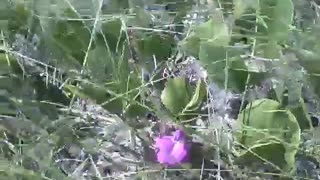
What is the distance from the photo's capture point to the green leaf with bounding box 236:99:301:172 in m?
0.78

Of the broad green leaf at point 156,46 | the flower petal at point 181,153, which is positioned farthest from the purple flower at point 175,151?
the broad green leaf at point 156,46

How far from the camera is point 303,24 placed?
0.84m

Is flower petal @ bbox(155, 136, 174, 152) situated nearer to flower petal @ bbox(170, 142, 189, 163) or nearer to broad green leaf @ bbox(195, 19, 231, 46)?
flower petal @ bbox(170, 142, 189, 163)

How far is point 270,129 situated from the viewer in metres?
0.79

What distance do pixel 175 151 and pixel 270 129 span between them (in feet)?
0.33

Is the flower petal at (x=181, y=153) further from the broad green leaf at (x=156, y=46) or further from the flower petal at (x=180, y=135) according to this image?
the broad green leaf at (x=156, y=46)

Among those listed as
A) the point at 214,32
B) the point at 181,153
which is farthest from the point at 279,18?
the point at 181,153

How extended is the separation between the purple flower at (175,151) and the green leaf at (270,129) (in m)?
0.06

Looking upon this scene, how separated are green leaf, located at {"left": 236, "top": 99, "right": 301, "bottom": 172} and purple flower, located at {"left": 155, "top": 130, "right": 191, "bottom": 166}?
0.06 meters

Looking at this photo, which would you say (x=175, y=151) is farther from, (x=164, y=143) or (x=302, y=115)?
(x=302, y=115)

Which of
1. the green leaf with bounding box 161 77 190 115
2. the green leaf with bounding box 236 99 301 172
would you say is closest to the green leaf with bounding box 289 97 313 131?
the green leaf with bounding box 236 99 301 172

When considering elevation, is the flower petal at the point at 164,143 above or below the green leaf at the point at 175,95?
below

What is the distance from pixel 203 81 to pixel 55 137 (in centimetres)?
17

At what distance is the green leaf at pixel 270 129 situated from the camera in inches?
30.6
